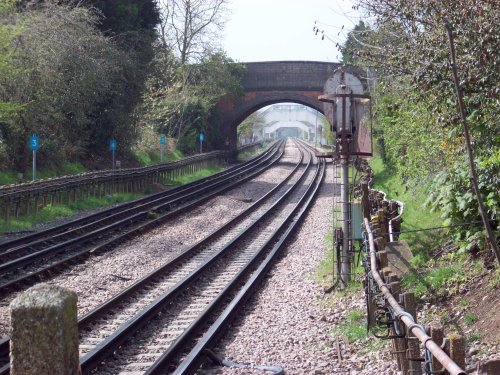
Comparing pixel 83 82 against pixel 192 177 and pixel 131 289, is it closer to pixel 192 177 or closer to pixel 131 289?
pixel 192 177

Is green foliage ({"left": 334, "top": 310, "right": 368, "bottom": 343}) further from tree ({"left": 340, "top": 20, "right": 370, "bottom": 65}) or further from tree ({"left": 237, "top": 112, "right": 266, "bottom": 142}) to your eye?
tree ({"left": 237, "top": 112, "right": 266, "bottom": 142})

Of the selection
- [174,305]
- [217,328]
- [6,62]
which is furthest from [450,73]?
[6,62]

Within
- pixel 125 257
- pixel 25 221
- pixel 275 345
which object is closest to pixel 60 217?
pixel 25 221

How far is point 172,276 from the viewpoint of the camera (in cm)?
1322

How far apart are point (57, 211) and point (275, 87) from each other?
117 ft

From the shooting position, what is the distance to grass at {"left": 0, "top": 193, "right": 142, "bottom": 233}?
18.9 meters

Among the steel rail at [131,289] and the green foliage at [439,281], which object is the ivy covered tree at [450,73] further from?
the steel rail at [131,289]

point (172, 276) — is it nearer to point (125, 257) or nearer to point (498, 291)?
point (125, 257)

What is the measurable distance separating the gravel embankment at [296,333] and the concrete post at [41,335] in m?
4.32

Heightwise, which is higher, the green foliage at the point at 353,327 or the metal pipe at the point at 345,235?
the metal pipe at the point at 345,235

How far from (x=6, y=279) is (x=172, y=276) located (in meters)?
2.83

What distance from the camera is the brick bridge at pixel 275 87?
2173 inches

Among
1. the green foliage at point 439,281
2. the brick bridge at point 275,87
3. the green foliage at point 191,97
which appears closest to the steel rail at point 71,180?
the green foliage at point 191,97

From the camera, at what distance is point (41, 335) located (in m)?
3.41
